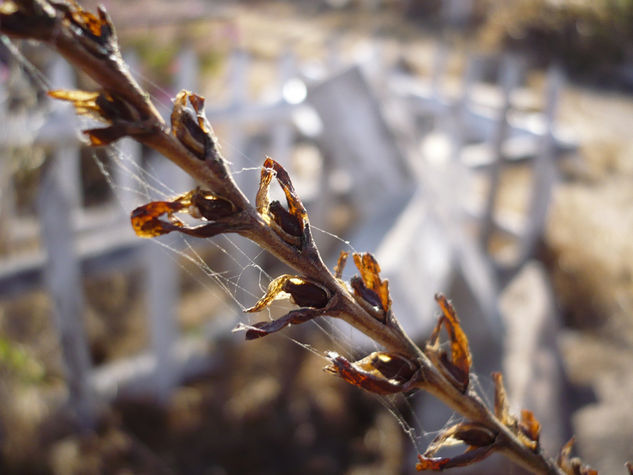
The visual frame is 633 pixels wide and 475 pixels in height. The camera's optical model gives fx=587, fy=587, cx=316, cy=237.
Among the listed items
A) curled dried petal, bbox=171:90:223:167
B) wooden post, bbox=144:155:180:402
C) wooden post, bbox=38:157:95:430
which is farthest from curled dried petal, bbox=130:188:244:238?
wooden post, bbox=144:155:180:402

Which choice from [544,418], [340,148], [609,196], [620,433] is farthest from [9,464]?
[609,196]

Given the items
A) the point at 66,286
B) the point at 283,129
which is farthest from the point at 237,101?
the point at 66,286

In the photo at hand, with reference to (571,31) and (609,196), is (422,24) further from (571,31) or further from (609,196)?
(609,196)

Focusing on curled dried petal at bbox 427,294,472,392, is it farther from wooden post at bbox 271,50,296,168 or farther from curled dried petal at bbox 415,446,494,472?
wooden post at bbox 271,50,296,168

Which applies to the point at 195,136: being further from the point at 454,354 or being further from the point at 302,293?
the point at 454,354

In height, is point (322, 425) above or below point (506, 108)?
below

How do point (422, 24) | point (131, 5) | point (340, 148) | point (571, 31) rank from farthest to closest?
point (422, 24) → point (571, 31) → point (131, 5) → point (340, 148)

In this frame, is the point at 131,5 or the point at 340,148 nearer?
the point at 340,148
